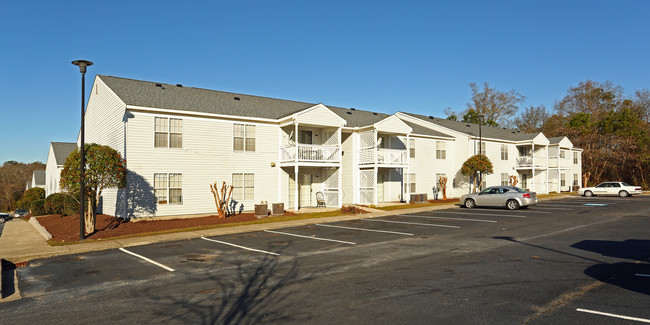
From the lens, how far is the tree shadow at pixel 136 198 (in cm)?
1894

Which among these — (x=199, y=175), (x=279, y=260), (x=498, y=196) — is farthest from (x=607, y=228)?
(x=199, y=175)

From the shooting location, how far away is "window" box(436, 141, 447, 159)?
3359 cm

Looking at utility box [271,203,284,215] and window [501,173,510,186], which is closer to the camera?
utility box [271,203,284,215]

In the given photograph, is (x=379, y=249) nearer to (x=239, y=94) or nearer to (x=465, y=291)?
(x=465, y=291)

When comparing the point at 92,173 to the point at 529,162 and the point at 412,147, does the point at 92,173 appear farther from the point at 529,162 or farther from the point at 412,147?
the point at 529,162

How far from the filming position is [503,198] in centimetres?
2459

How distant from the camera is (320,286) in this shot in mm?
7734

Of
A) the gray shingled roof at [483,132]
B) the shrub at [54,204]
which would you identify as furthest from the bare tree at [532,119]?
the shrub at [54,204]

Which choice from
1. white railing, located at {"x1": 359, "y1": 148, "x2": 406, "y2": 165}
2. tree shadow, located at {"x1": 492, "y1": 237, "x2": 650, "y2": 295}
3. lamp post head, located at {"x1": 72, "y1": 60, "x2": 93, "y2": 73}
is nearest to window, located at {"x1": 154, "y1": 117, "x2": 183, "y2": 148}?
lamp post head, located at {"x1": 72, "y1": 60, "x2": 93, "y2": 73}

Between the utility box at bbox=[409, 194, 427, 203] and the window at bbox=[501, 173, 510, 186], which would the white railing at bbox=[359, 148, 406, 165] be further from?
the window at bbox=[501, 173, 510, 186]

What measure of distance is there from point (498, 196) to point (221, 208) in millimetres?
16688

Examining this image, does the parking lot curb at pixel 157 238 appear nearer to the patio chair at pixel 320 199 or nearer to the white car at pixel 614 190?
the patio chair at pixel 320 199

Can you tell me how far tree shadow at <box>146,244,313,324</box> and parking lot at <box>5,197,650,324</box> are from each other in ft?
0.11

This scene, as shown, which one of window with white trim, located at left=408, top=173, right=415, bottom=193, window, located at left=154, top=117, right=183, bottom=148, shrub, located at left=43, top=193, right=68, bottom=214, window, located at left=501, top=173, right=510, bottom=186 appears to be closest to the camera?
window, located at left=154, top=117, right=183, bottom=148
